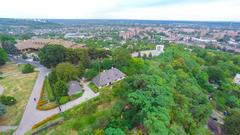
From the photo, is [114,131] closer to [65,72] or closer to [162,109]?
[162,109]

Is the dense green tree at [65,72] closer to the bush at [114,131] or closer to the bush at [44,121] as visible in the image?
the bush at [44,121]

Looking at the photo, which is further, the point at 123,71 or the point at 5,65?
the point at 5,65

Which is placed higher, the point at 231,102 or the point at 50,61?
the point at 50,61

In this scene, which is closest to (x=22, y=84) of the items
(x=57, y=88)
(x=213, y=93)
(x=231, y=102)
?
(x=57, y=88)

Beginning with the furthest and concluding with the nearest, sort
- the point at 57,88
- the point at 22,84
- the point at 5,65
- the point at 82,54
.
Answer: the point at 5,65
the point at 82,54
the point at 22,84
the point at 57,88

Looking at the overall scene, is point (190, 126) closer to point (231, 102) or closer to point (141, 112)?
point (141, 112)

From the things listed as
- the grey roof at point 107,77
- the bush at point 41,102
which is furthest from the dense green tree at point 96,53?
the bush at point 41,102

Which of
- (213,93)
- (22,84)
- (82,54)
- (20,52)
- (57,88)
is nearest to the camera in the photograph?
(57,88)
